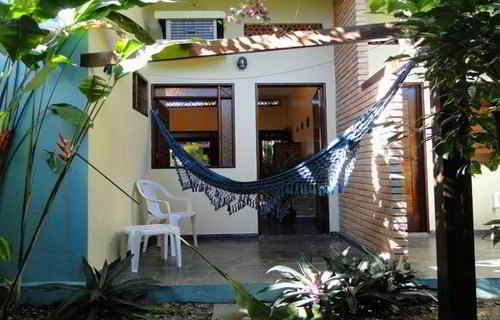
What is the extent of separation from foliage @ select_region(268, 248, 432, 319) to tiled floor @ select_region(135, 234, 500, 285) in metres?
0.41

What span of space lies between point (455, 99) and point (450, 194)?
1.00 m

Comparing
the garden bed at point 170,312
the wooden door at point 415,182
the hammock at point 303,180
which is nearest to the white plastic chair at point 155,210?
the hammock at point 303,180

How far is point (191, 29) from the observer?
5309 mm

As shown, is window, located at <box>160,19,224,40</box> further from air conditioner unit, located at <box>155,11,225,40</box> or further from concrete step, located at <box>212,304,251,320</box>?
concrete step, located at <box>212,304,251,320</box>

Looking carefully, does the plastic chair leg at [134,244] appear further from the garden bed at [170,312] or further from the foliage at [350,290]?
the foliage at [350,290]

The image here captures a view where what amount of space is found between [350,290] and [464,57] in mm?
1854

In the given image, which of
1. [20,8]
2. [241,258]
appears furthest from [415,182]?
[20,8]

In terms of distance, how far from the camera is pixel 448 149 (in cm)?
163

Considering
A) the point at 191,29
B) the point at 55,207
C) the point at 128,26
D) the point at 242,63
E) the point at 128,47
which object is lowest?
the point at 55,207

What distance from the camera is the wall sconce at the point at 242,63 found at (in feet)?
18.2

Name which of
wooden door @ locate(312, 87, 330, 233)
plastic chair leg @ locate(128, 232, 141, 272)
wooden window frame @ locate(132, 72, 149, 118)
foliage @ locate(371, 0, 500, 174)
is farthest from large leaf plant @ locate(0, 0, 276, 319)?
wooden door @ locate(312, 87, 330, 233)

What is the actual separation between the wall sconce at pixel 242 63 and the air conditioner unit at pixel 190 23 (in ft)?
1.53

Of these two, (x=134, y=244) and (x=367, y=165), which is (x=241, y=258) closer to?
(x=134, y=244)

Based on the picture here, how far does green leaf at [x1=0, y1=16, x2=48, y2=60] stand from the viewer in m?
1.87
